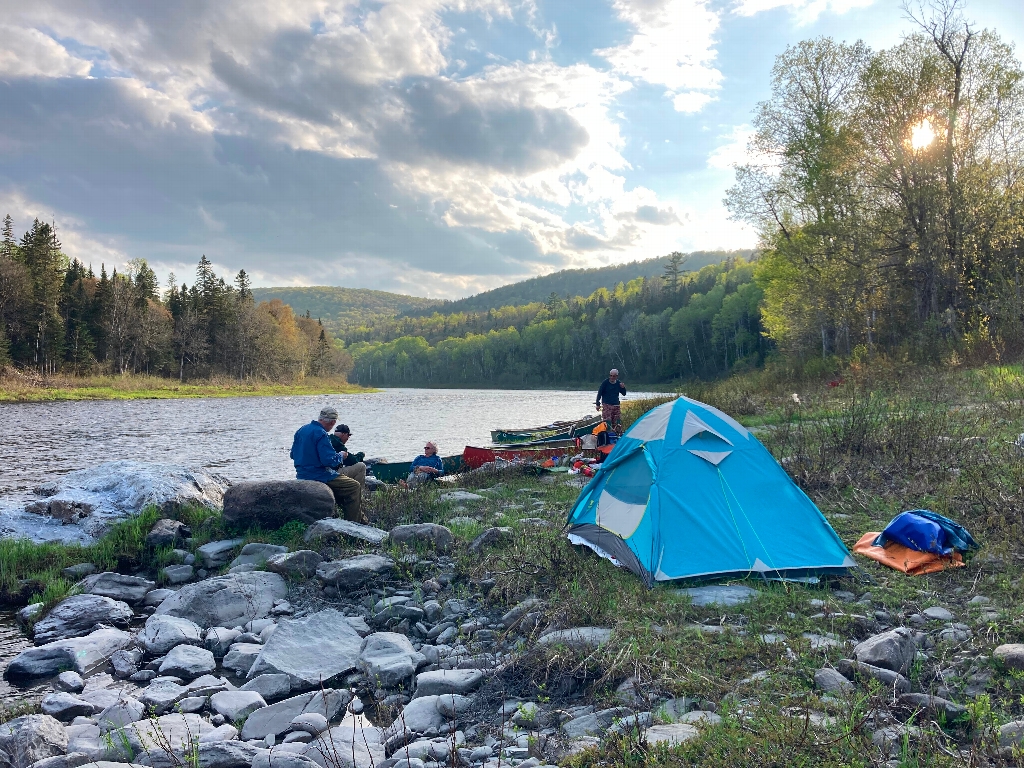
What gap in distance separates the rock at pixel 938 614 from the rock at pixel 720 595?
52.7 inches

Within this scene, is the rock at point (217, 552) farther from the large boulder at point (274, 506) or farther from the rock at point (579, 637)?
the rock at point (579, 637)

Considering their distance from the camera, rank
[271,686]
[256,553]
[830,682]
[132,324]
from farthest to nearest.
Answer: [132,324], [256,553], [271,686], [830,682]

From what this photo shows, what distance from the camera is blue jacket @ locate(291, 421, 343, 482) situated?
1004 centimetres

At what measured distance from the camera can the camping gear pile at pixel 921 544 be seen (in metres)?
6.20

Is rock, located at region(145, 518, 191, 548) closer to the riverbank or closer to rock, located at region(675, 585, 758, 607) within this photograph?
rock, located at region(675, 585, 758, 607)

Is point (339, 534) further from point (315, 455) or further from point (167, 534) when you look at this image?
point (167, 534)

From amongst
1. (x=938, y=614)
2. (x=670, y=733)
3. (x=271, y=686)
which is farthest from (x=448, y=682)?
(x=938, y=614)

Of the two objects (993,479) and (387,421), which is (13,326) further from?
(993,479)

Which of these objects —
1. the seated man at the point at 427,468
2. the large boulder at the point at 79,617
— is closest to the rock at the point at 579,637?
the large boulder at the point at 79,617

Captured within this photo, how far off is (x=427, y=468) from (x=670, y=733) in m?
10.8

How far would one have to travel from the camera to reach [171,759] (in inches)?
148

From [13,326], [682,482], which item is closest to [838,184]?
[682,482]

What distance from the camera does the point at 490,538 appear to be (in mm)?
8234

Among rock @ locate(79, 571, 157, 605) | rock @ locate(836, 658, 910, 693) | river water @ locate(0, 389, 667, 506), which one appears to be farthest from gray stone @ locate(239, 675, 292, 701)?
river water @ locate(0, 389, 667, 506)
